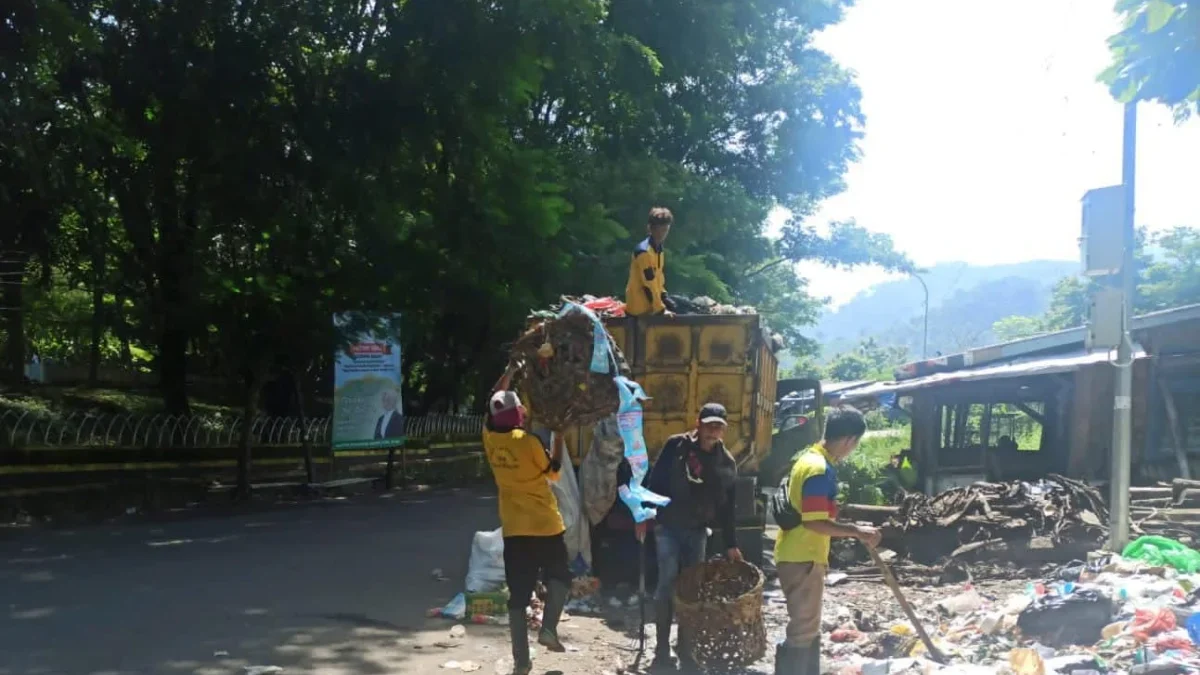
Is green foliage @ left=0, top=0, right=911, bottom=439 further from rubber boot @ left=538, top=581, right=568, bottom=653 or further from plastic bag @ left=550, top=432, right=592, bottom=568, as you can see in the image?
rubber boot @ left=538, top=581, right=568, bottom=653

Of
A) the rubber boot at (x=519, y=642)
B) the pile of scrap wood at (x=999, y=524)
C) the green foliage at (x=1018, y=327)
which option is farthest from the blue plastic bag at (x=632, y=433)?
the green foliage at (x=1018, y=327)

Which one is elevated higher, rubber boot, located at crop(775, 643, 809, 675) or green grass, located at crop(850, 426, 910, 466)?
green grass, located at crop(850, 426, 910, 466)

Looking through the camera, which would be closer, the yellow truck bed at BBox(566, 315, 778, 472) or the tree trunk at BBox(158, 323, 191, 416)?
the yellow truck bed at BBox(566, 315, 778, 472)

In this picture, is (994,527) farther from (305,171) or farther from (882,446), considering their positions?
(882,446)

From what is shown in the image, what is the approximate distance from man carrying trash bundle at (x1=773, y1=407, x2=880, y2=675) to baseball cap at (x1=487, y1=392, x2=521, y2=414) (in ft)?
5.39

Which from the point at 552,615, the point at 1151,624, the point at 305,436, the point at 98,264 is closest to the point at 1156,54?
the point at 1151,624

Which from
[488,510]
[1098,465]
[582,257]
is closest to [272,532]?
[488,510]

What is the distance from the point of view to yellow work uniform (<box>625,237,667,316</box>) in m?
9.62

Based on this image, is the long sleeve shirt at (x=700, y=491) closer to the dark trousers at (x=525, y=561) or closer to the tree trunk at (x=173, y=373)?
the dark trousers at (x=525, y=561)

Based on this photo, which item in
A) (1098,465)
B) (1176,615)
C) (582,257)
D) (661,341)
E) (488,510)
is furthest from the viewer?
(488,510)

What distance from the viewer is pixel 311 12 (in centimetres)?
1407

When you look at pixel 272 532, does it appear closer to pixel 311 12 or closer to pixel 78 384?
pixel 311 12

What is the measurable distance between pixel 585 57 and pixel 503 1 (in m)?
1.45

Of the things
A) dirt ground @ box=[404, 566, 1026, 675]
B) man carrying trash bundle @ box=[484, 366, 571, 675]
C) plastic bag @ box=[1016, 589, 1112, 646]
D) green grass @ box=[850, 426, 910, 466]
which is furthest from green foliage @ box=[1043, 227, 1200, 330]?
man carrying trash bundle @ box=[484, 366, 571, 675]
